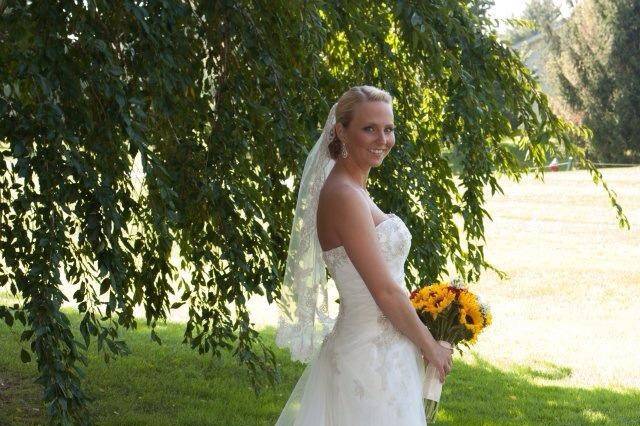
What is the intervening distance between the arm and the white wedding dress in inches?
4.9

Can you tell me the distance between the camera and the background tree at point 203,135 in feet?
10.5

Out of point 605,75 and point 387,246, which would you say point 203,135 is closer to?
point 387,246

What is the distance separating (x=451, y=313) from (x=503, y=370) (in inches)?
221

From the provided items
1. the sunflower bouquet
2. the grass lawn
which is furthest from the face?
the grass lawn

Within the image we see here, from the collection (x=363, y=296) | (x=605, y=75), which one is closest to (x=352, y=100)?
(x=363, y=296)

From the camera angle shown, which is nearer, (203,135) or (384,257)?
(384,257)

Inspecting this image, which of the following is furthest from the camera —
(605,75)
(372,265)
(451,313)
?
(605,75)

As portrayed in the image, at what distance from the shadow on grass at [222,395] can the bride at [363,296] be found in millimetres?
2720

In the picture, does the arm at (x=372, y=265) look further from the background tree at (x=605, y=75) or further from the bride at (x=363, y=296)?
the background tree at (x=605, y=75)

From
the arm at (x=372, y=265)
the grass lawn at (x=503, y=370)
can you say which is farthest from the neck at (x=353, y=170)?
the grass lawn at (x=503, y=370)

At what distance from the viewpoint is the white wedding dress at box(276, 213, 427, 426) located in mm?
3186

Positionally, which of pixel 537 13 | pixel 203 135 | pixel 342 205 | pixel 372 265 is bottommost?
pixel 372 265

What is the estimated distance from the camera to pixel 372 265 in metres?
3.01

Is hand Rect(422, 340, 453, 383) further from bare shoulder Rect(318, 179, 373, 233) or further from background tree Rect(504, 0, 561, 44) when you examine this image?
background tree Rect(504, 0, 561, 44)
